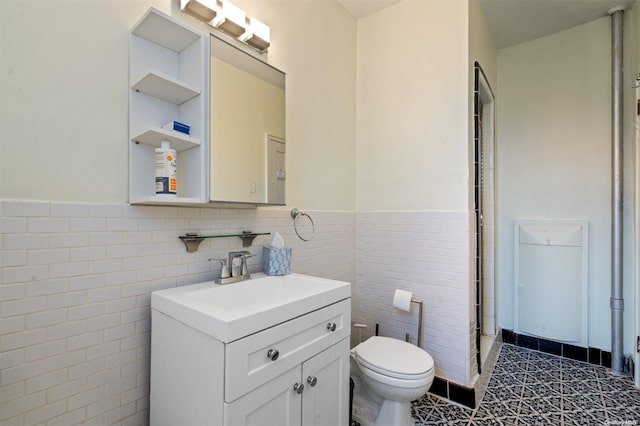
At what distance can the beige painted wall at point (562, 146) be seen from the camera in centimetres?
244

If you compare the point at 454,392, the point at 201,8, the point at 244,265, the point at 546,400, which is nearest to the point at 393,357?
the point at 454,392

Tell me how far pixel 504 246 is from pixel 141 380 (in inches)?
117

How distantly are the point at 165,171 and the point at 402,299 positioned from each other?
1.61 metres

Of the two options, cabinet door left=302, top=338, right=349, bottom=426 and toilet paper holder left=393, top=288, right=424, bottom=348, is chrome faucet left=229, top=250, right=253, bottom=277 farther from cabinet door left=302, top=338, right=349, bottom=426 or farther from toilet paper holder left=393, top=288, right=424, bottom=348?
toilet paper holder left=393, top=288, right=424, bottom=348

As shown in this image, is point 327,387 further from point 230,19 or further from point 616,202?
point 616,202

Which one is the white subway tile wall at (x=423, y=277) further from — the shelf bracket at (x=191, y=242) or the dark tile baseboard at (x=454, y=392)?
the shelf bracket at (x=191, y=242)

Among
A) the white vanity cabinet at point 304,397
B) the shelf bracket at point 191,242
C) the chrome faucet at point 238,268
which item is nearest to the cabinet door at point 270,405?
the white vanity cabinet at point 304,397

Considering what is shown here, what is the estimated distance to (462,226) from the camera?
6.40 ft

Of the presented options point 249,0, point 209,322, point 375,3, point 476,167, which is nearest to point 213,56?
point 249,0

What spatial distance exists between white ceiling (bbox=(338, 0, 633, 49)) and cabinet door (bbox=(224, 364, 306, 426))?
2493 millimetres

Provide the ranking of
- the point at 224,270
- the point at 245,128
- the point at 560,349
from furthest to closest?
the point at 560,349, the point at 245,128, the point at 224,270

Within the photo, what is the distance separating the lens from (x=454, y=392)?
76.7 inches

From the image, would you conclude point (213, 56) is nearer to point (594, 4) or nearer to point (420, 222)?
point (420, 222)

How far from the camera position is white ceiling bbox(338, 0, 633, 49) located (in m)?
2.28
